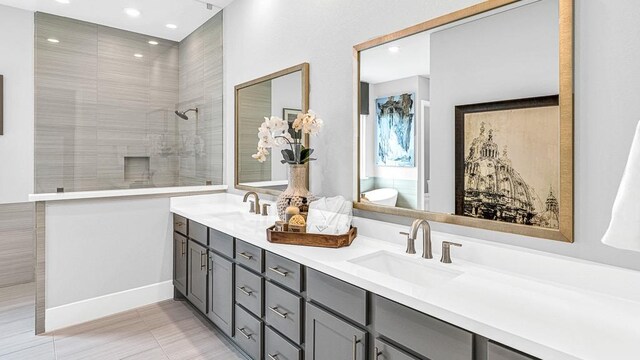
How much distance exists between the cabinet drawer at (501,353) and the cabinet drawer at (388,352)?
0.92 ft

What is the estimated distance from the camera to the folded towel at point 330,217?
1.88 meters

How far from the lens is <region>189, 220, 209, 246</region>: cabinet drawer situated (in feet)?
8.51

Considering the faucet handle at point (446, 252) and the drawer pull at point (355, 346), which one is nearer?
the drawer pull at point (355, 346)

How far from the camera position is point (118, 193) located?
9.63ft

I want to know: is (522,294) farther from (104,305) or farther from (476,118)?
(104,305)

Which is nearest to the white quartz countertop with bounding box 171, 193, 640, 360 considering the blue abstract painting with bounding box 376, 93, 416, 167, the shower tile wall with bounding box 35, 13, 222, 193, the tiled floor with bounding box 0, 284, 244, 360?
the blue abstract painting with bounding box 376, 93, 416, 167

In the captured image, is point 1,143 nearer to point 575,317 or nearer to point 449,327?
point 449,327

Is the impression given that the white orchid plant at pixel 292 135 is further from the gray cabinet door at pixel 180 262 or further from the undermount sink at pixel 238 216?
the gray cabinet door at pixel 180 262

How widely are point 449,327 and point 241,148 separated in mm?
2512

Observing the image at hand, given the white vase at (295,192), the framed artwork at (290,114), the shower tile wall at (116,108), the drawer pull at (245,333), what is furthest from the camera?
the shower tile wall at (116,108)

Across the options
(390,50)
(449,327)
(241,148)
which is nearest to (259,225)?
(241,148)

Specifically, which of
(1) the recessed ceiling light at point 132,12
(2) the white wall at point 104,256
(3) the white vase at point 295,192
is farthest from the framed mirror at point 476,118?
(1) the recessed ceiling light at point 132,12

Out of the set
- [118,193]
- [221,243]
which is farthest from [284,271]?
[118,193]

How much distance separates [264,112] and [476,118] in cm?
180
